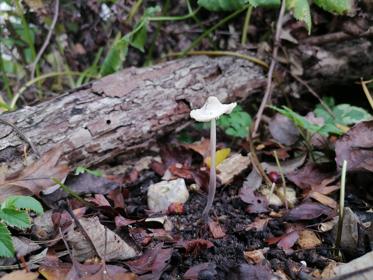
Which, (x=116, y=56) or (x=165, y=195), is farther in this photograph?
(x=116, y=56)

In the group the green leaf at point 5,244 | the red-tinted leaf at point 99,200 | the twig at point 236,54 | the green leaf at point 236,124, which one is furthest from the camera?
the twig at point 236,54

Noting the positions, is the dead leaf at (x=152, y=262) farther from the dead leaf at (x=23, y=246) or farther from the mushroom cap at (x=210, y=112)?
the mushroom cap at (x=210, y=112)

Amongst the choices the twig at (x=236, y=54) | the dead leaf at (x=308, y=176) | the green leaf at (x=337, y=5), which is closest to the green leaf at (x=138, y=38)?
the twig at (x=236, y=54)

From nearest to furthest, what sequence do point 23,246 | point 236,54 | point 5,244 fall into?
point 5,244 < point 23,246 < point 236,54

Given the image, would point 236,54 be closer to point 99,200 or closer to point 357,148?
point 357,148

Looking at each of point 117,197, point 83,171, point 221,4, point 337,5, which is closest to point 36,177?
point 83,171

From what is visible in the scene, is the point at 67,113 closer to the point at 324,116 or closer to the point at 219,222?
the point at 219,222
